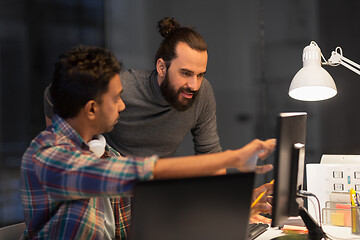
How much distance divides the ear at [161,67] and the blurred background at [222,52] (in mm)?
1437

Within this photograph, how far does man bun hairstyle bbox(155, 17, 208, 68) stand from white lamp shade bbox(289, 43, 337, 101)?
1.50 feet

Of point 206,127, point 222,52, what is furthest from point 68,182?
point 222,52

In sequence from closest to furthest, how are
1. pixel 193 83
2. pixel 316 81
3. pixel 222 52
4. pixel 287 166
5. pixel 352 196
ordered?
1. pixel 287 166
2. pixel 352 196
3. pixel 316 81
4. pixel 193 83
5. pixel 222 52

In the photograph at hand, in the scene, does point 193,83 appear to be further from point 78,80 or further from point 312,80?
point 78,80

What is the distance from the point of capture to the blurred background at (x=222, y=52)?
300 cm

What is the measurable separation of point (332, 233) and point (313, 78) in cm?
60

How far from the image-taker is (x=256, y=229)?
1.56m

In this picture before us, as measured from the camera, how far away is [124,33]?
3.87m

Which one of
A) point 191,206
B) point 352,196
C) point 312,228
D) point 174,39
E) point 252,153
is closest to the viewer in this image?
point 191,206

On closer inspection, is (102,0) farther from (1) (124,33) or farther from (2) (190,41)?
(2) (190,41)

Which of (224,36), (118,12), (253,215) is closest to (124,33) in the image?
(118,12)

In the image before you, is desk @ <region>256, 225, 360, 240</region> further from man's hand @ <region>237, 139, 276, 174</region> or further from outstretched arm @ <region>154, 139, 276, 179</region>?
outstretched arm @ <region>154, 139, 276, 179</region>

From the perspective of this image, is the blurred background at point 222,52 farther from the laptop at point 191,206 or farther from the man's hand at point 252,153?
the laptop at point 191,206

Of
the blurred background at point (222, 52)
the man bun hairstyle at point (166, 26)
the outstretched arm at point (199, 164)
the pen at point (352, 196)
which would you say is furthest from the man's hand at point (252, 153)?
the blurred background at point (222, 52)
